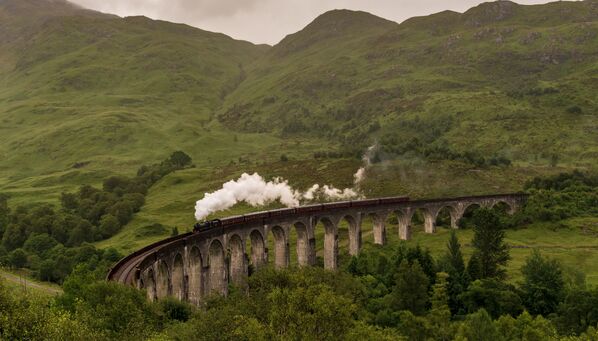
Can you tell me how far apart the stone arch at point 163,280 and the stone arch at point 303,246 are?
110ft

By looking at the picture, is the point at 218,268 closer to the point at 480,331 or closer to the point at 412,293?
the point at 412,293

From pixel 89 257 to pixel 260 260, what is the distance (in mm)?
42357

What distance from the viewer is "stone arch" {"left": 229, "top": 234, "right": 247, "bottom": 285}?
79.5 metres

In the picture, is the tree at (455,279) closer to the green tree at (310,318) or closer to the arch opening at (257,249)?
the arch opening at (257,249)

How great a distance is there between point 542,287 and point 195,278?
44.2m

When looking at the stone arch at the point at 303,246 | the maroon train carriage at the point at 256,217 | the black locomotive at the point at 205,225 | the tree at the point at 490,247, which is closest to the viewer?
the black locomotive at the point at 205,225

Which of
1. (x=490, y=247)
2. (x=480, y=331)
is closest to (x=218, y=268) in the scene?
(x=480, y=331)

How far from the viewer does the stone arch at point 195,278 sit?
227 ft

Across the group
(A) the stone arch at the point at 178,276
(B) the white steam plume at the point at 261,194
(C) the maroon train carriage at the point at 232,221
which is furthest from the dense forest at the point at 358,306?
(B) the white steam plume at the point at 261,194

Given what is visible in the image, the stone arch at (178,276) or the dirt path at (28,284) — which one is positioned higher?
the stone arch at (178,276)

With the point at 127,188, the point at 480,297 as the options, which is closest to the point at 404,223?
the point at 480,297

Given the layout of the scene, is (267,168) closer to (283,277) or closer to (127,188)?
(127,188)

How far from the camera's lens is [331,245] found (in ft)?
324

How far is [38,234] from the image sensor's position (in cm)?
13088
